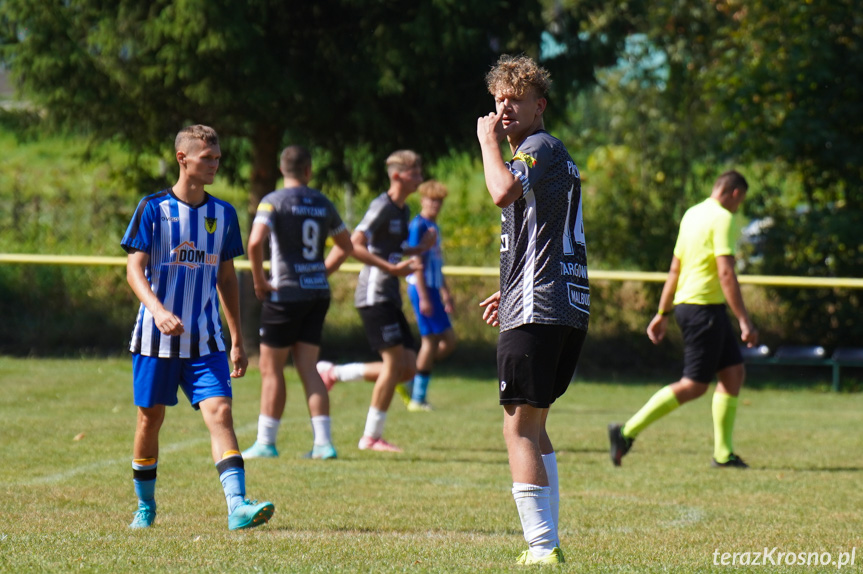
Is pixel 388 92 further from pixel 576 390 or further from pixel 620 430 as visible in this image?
pixel 620 430

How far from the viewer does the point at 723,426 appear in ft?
27.5

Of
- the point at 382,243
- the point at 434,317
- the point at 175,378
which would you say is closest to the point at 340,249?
the point at 382,243

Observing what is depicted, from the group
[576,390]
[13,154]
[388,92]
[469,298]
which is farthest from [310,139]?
[13,154]

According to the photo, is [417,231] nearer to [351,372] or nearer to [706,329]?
[351,372]

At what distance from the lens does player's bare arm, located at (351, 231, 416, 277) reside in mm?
8844

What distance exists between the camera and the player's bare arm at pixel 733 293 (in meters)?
8.04

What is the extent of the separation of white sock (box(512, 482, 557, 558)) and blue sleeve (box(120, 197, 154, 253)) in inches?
89.0

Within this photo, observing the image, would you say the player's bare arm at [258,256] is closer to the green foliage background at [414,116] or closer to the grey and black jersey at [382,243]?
the grey and black jersey at [382,243]

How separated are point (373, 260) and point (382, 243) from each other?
17.2 inches

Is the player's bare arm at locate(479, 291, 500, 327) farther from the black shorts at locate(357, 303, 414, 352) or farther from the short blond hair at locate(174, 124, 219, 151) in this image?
the black shorts at locate(357, 303, 414, 352)

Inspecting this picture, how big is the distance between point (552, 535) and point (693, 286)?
433 centimetres

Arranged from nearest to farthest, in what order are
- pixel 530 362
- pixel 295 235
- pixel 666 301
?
pixel 530 362
pixel 295 235
pixel 666 301

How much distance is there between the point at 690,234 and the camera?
333 inches

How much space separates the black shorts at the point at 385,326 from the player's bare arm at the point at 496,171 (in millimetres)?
4981
